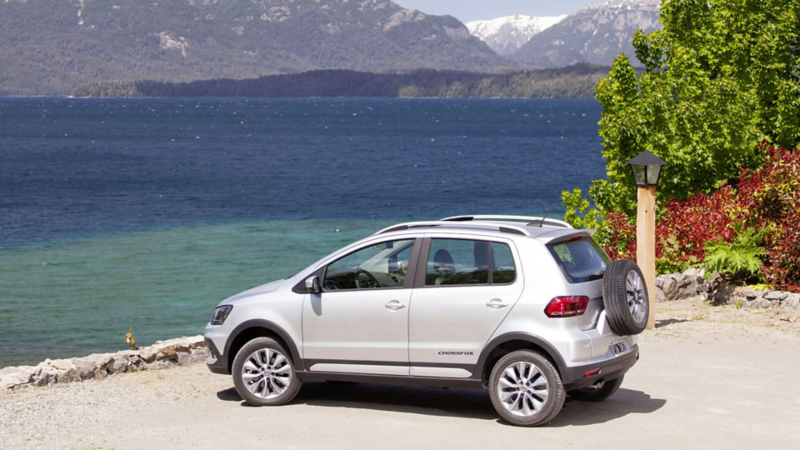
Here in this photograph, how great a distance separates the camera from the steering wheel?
8.45 m

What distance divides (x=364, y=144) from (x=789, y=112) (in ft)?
308

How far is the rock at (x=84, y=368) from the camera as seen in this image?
1043 cm

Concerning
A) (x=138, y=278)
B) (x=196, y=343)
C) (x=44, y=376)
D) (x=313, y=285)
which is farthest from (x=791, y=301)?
(x=138, y=278)

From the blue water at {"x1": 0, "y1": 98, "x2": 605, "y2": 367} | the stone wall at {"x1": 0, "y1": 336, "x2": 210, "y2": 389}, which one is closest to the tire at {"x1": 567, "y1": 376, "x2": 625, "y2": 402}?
the stone wall at {"x1": 0, "y1": 336, "x2": 210, "y2": 389}

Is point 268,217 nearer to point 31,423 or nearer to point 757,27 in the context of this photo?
point 757,27

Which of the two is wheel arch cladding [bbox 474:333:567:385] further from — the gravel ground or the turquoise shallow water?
the turquoise shallow water

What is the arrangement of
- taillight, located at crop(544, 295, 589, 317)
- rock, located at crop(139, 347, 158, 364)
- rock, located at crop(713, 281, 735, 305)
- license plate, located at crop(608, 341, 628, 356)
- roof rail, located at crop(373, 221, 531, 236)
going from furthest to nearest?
rock, located at crop(713, 281, 735, 305), rock, located at crop(139, 347, 158, 364), roof rail, located at crop(373, 221, 531, 236), license plate, located at crop(608, 341, 628, 356), taillight, located at crop(544, 295, 589, 317)

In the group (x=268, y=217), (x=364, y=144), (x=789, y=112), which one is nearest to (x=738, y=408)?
(x=789, y=112)

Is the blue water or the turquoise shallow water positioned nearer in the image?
the turquoise shallow water

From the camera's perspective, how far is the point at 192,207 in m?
48.3

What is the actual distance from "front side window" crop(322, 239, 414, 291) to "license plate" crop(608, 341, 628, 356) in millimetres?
1978

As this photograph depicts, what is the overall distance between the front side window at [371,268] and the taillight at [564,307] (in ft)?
4.87

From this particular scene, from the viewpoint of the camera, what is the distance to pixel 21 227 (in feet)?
133

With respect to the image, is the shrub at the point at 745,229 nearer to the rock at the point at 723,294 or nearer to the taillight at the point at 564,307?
the rock at the point at 723,294
